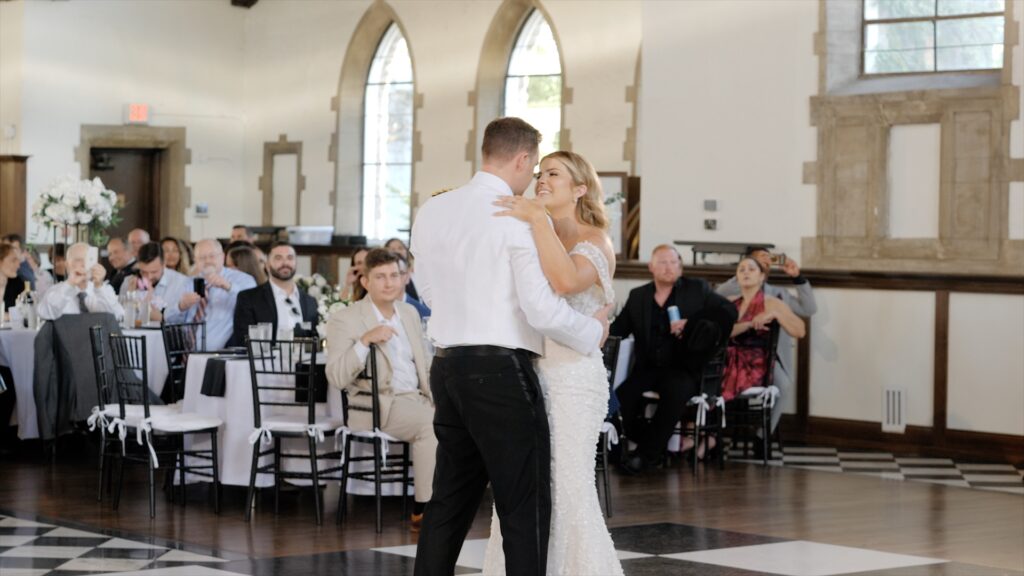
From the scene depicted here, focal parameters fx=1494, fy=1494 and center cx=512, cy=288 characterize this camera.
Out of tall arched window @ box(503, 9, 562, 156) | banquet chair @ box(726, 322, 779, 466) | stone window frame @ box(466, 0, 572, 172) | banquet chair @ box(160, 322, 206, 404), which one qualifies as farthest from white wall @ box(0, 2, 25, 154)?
banquet chair @ box(726, 322, 779, 466)

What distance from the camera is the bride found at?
161 inches

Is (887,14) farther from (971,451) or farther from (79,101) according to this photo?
(79,101)

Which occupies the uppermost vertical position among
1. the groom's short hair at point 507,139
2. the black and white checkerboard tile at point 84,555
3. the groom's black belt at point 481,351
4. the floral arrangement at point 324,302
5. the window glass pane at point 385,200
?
the window glass pane at point 385,200

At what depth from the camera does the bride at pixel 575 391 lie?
4.10m

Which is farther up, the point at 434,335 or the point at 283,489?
the point at 434,335

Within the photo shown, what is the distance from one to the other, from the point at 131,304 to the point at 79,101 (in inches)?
287

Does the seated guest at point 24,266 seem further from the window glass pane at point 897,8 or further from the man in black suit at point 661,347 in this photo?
the window glass pane at point 897,8

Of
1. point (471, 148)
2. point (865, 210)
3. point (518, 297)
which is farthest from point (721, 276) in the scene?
point (518, 297)

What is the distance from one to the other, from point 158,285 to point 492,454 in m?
5.87

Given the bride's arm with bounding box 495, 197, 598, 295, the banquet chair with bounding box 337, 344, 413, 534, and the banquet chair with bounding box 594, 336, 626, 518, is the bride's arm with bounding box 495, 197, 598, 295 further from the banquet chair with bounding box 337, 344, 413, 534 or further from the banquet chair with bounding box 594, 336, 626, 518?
the banquet chair with bounding box 594, 336, 626, 518

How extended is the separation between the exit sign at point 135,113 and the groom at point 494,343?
12.7 meters

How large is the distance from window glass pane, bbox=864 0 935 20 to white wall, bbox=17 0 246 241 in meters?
8.22

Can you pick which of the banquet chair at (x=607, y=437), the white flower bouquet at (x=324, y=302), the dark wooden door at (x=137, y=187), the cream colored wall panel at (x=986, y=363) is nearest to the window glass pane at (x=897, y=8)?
the cream colored wall panel at (x=986, y=363)

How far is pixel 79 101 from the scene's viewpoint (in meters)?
15.5
